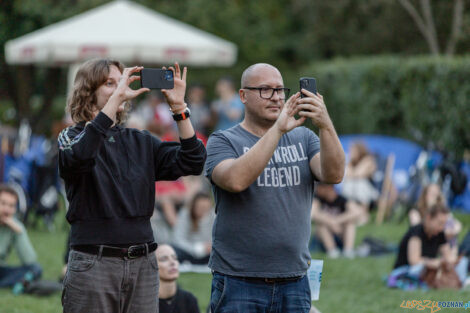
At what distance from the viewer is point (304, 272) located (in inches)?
155

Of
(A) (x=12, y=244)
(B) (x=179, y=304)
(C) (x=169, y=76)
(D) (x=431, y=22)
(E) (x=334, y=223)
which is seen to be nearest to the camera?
(C) (x=169, y=76)

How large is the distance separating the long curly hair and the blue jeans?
107 centimetres

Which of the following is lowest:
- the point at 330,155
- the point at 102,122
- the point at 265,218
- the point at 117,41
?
the point at 265,218

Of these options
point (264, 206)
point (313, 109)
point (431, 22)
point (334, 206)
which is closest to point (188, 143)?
point (264, 206)

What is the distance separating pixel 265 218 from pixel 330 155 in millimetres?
450

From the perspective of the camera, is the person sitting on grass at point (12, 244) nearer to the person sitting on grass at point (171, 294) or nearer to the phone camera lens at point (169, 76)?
the person sitting on grass at point (171, 294)

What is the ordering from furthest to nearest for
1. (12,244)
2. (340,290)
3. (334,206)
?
(334,206) → (12,244) → (340,290)

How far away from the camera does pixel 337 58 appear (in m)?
21.0

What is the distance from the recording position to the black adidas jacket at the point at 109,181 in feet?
11.5

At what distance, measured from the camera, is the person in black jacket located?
358 cm

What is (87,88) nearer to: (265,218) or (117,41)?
(265,218)

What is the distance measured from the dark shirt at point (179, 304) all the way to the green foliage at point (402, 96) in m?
8.82

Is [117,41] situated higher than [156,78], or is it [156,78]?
[117,41]

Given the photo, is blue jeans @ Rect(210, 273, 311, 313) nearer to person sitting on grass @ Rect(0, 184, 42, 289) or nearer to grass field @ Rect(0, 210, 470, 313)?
grass field @ Rect(0, 210, 470, 313)
